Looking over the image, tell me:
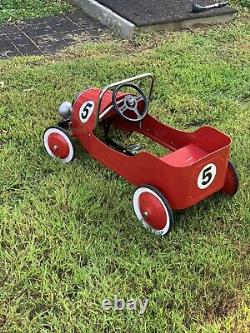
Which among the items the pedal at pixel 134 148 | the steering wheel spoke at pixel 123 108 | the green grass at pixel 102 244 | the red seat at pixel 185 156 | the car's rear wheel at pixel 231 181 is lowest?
the green grass at pixel 102 244

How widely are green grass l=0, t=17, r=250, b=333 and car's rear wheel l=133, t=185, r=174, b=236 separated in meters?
0.06

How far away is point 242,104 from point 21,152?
1.95m

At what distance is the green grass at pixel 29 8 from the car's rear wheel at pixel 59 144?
3.28 meters

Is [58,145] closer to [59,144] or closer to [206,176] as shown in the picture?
[59,144]

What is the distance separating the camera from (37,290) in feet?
8.46

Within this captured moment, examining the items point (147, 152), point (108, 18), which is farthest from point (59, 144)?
point (108, 18)

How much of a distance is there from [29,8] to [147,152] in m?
4.48

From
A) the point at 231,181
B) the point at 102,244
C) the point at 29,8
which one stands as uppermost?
the point at 231,181

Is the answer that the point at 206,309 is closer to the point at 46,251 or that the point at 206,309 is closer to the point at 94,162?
the point at 46,251

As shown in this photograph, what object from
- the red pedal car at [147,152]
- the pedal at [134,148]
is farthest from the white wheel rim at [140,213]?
the pedal at [134,148]

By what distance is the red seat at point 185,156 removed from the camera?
2936mm

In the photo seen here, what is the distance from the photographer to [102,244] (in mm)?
2838

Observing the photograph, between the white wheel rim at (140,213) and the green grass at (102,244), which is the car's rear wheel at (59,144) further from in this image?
the white wheel rim at (140,213)

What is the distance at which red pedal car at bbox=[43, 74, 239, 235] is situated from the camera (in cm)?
279
